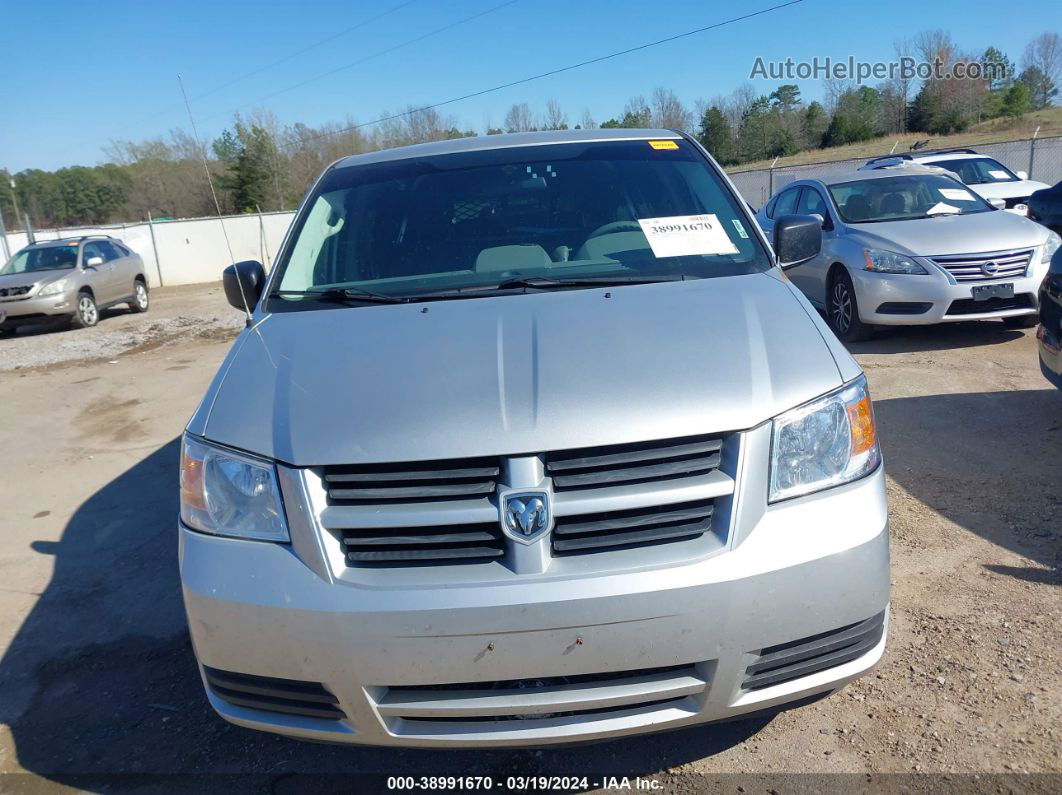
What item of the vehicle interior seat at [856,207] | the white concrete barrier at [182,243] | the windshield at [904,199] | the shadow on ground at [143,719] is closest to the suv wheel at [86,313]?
the white concrete barrier at [182,243]

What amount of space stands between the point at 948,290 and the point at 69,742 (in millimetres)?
7053

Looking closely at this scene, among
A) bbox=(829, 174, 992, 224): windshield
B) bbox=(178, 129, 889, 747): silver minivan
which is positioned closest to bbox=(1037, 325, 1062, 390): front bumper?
bbox=(178, 129, 889, 747): silver minivan

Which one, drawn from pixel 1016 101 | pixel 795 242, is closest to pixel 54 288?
pixel 795 242

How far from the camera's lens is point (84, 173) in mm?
53469

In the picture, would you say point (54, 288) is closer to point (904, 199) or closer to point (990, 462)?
point (904, 199)

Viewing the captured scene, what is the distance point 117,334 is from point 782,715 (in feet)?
45.0

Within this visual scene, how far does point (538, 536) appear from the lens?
198 centimetres

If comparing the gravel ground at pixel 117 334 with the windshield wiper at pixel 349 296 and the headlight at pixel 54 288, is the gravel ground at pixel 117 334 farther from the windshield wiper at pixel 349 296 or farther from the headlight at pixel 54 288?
the windshield wiper at pixel 349 296

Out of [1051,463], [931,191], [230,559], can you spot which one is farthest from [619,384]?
[931,191]

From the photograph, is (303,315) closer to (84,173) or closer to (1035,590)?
(1035,590)

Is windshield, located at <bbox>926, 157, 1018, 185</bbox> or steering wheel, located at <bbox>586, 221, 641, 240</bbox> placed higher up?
steering wheel, located at <bbox>586, 221, 641, 240</bbox>

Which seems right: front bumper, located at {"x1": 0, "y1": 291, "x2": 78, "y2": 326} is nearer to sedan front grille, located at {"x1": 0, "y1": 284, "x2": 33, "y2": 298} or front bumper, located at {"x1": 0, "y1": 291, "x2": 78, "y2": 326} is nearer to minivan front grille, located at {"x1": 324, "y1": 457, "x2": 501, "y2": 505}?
sedan front grille, located at {"x1": 0, "y1": 284, "x2": 33, "y2": 298}

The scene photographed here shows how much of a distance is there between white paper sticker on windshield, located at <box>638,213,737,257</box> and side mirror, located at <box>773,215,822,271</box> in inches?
12.0

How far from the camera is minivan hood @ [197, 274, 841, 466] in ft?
6.80
